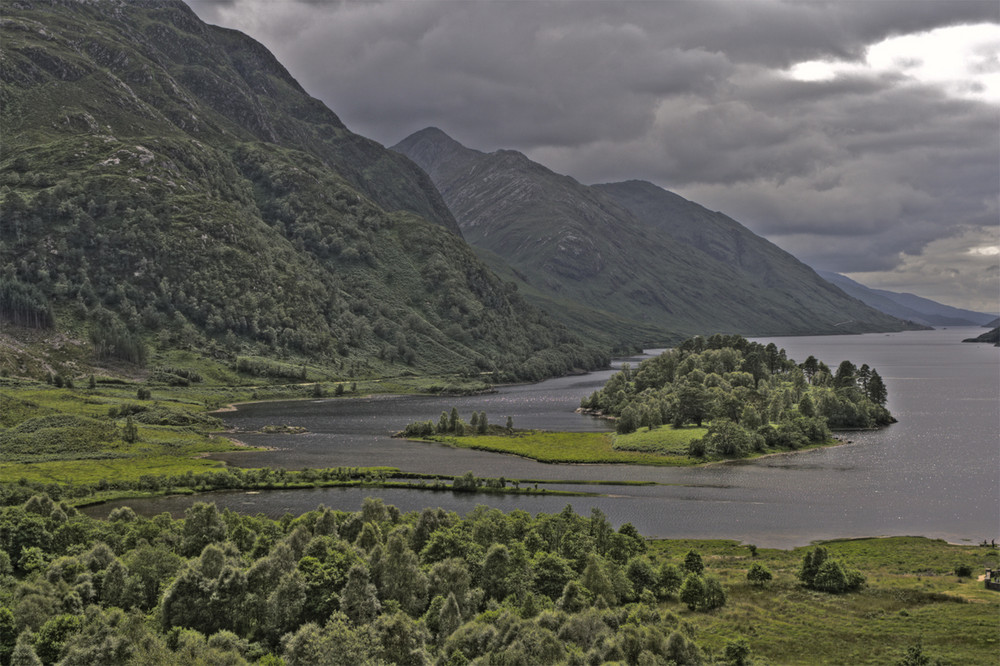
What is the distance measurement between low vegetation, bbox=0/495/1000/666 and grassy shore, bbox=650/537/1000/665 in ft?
1.03

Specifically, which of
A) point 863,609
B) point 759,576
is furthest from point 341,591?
point 863,609

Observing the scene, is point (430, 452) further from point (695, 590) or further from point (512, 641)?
point (512, 641)

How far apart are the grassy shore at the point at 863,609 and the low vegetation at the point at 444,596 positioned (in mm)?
315

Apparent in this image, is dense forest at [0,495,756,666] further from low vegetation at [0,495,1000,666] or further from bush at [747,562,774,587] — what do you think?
bush at [747,562,774,587]

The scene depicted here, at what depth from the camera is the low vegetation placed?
185ft

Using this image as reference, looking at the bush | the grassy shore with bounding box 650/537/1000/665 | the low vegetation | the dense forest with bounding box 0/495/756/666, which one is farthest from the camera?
the bush

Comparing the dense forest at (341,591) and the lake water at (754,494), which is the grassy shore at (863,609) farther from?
the lake water at (754,494)

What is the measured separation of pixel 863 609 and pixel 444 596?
48776 mm

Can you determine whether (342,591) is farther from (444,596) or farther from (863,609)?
(863,609)

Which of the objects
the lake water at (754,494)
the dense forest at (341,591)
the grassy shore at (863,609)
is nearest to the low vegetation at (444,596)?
the dense forest at (341,591)

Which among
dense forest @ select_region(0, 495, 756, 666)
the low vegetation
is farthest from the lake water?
dense forest @ select_region(0, 495, 756, 666)

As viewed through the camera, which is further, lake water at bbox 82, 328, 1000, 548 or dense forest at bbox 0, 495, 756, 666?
lake water at bbox 82, 328, 1000, 548

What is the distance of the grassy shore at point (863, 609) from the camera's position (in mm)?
69438

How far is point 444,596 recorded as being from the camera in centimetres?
7225
